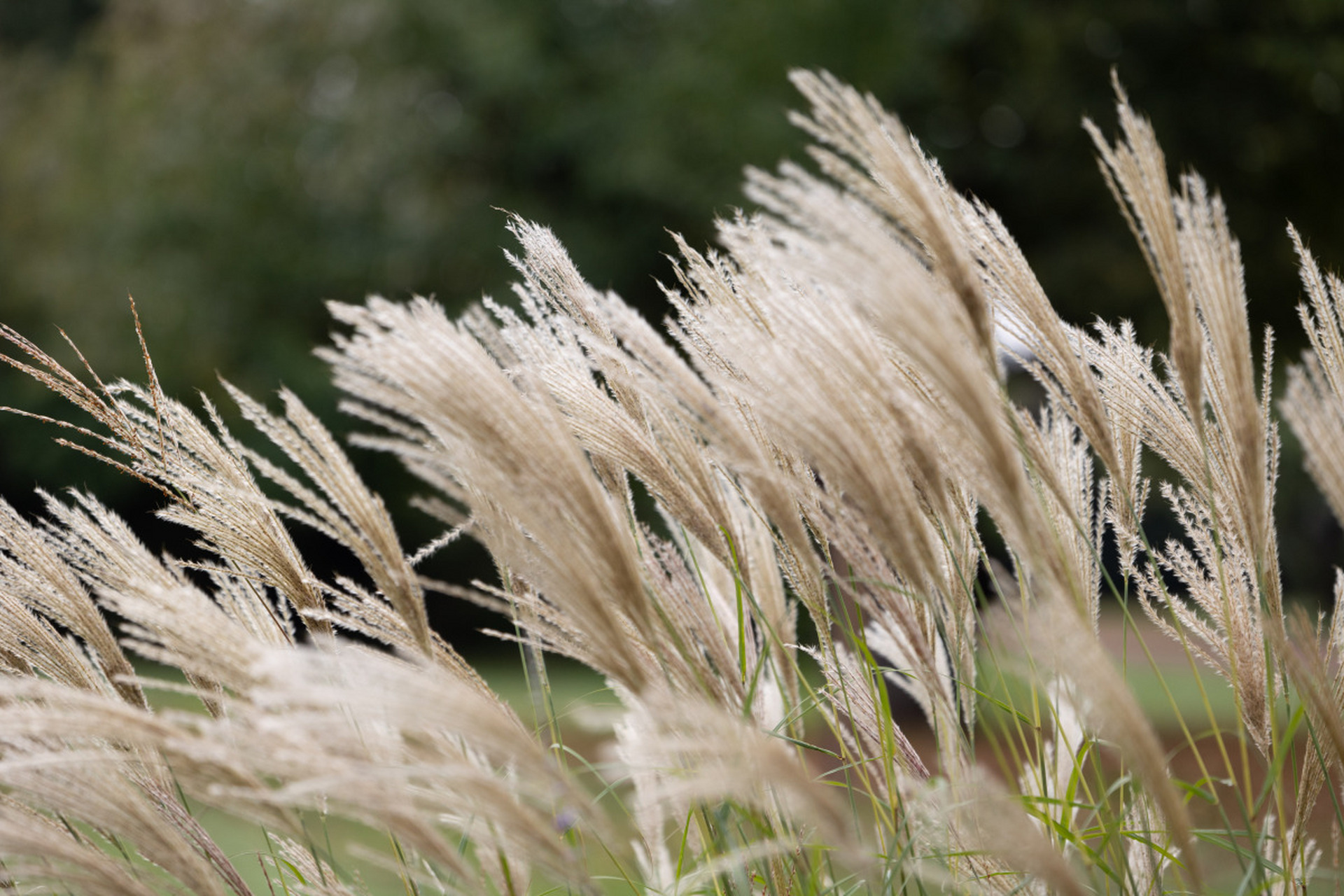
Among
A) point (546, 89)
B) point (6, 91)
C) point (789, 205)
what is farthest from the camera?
point (6, 91)

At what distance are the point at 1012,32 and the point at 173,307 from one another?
9366 millimetres

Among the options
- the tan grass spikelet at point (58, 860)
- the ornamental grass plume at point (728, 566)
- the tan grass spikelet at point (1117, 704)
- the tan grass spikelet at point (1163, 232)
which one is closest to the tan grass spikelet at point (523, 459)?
the ornamental grass plume at point (728, 566)

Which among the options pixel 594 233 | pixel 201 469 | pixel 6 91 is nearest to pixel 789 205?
pixel 201 469

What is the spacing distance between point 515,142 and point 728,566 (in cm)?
1155

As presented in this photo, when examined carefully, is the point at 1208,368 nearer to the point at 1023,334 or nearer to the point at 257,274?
the point at 1023,334

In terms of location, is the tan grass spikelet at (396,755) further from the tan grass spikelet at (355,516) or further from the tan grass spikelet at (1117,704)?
the tan grass spikelet at (1117,704)

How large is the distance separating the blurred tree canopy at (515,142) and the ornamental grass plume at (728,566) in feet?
27.4

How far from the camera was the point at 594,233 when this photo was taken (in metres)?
11.5

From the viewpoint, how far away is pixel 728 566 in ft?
4.15

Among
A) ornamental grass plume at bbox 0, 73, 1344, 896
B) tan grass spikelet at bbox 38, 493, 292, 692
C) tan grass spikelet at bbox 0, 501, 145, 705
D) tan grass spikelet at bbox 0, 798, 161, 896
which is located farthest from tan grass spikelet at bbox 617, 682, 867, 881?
tan grass spikelet at bbox 0, 501, 145, 705

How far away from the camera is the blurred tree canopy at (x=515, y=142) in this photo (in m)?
9.66

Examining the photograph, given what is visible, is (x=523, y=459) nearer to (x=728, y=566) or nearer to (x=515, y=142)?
(x=728, y=566)

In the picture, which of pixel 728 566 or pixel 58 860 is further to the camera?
pixel 728 566

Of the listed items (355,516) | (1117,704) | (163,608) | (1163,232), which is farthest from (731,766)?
(1163,232)
